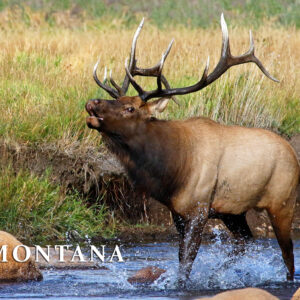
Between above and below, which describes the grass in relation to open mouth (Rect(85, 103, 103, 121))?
below

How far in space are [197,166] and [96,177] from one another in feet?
9.00

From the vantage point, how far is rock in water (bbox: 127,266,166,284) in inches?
295

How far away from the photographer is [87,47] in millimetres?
14664

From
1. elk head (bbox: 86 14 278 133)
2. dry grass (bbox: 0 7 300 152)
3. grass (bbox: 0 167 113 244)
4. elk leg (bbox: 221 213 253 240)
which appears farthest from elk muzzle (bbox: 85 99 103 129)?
dry grass (bbox: 0 7 300 152)

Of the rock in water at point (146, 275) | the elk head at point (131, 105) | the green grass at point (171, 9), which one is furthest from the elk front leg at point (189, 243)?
the green grass at point (171, 9)

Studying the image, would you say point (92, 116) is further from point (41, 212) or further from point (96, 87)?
point (96, 87)

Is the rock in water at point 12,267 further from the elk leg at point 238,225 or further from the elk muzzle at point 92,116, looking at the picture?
the elk leg at point 238,225

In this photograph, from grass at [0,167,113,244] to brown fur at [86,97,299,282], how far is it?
219 cm

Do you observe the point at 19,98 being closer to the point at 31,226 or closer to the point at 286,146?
the point at 31,226

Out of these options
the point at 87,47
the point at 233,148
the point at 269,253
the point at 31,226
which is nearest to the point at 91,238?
the point at 31,226

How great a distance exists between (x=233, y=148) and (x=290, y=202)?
2.56 ft

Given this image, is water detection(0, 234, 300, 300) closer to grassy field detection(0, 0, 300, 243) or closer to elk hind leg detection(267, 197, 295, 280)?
elk hind leg detection(267, 197, 295, 280)

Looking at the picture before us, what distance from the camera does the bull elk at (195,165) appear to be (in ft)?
24.2

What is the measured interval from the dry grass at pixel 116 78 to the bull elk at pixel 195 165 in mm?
2752
